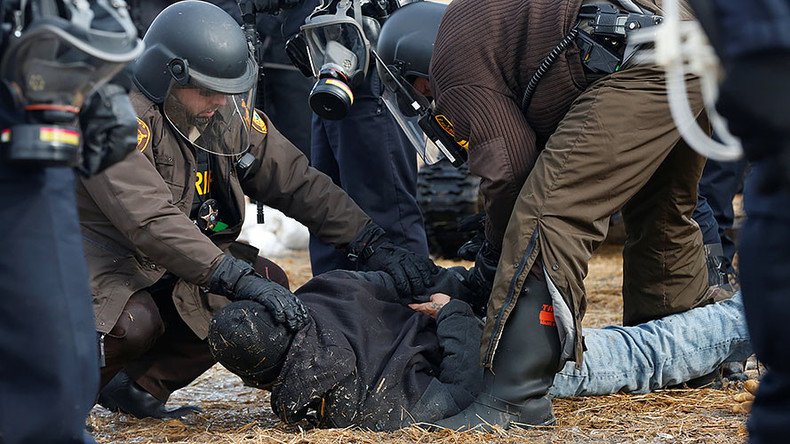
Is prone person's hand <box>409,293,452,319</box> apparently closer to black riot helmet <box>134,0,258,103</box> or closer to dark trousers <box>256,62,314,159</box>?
black riot helmet <box>134,0,258,103</box>

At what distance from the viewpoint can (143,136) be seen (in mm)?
3838

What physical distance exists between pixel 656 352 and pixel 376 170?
60.0 inches

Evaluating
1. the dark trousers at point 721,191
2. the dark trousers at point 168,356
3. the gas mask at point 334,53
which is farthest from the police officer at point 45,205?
the dark trousers at point 721,191

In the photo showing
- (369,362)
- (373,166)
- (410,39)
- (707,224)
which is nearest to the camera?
(369,362)

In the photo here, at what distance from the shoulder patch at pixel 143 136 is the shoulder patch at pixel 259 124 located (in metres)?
0.49

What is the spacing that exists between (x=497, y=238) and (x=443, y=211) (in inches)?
150

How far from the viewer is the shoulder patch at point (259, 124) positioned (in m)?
4.27

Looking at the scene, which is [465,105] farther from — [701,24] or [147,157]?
[701,24]

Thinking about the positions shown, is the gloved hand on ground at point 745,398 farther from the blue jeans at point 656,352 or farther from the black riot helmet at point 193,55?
the black riot helmet at point 193,55

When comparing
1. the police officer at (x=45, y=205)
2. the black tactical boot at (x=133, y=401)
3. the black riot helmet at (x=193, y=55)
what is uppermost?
the police officer at (x=45, y=205)

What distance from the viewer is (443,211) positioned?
746 centimetres

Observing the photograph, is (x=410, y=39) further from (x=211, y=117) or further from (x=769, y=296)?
(x=769, y=296)

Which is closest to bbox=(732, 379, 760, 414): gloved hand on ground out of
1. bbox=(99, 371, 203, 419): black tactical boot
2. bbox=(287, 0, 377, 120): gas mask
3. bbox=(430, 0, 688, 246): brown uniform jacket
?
bbox=(430, 0, 688, 246): brown uniform jacket

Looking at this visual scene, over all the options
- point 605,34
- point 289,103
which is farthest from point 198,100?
point 605,34
